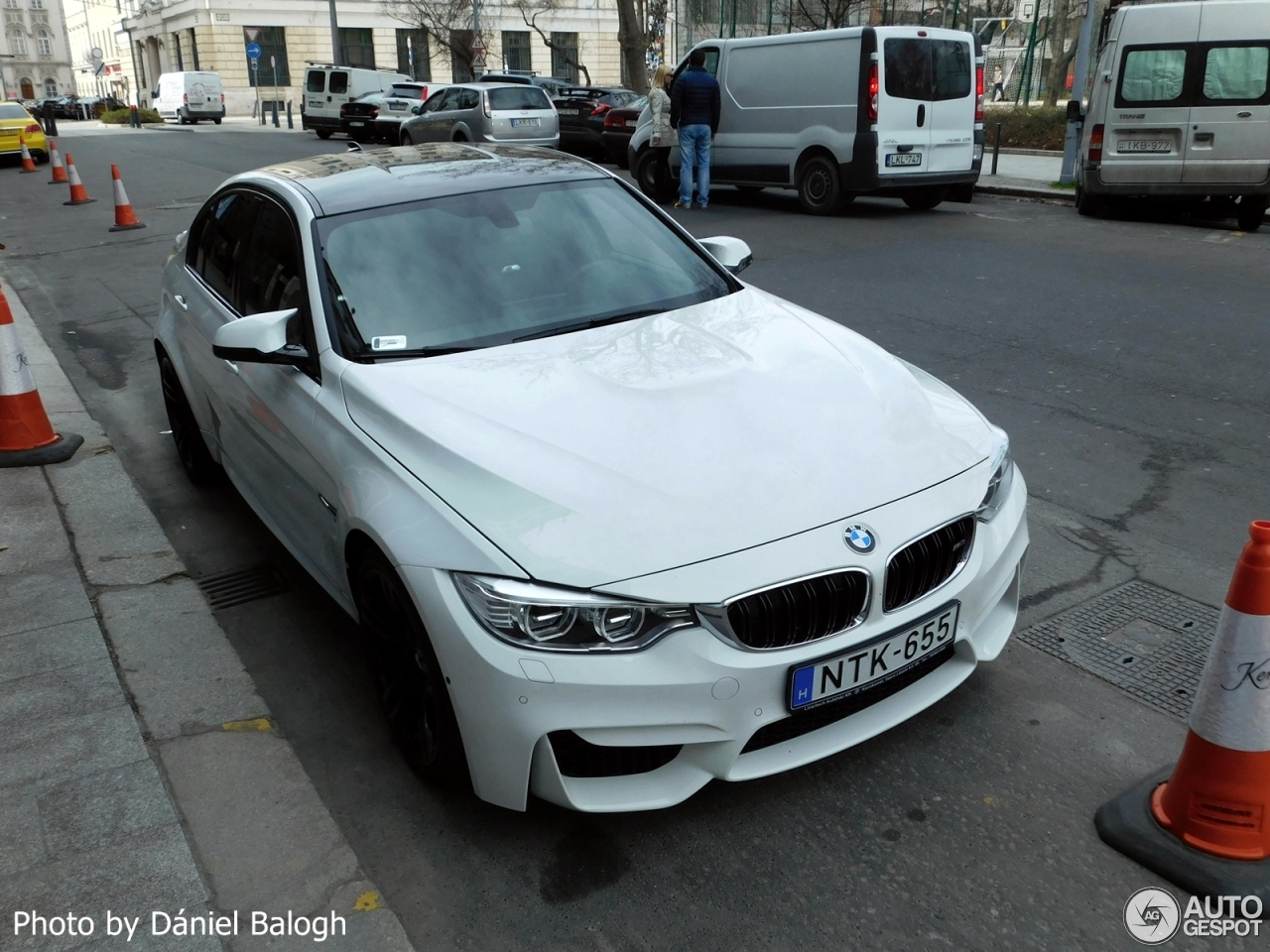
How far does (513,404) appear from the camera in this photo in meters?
3.13

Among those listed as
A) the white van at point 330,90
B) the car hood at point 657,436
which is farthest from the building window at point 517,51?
the car hood at point 657,436

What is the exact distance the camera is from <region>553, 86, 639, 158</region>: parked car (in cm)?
2256

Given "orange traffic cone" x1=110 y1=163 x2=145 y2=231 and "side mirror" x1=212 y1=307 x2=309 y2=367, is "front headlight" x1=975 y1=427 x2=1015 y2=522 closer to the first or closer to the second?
"side mirror" x1=212 y1=307 x2=309 y2=367

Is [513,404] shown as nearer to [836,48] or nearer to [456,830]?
[456,830]

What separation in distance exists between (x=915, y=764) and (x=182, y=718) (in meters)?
2.17

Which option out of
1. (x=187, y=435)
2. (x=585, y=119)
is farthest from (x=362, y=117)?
(x=187, y=435)

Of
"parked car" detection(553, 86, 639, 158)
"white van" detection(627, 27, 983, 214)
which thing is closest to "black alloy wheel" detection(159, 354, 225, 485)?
"white van" detection(627, 27, 983, 214)

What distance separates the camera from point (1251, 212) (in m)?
12.3

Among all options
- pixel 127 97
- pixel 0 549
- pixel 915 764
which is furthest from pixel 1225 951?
pixel 127 97

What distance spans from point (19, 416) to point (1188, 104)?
1170 cm

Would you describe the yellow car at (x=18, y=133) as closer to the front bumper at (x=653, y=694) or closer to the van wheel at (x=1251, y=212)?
the van wheel at (x=1251, y=212)

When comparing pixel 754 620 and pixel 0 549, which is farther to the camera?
pixel 0 549

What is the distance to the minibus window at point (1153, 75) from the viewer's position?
12.1m

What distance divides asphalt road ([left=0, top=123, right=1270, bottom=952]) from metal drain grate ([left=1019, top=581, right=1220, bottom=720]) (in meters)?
0.08
